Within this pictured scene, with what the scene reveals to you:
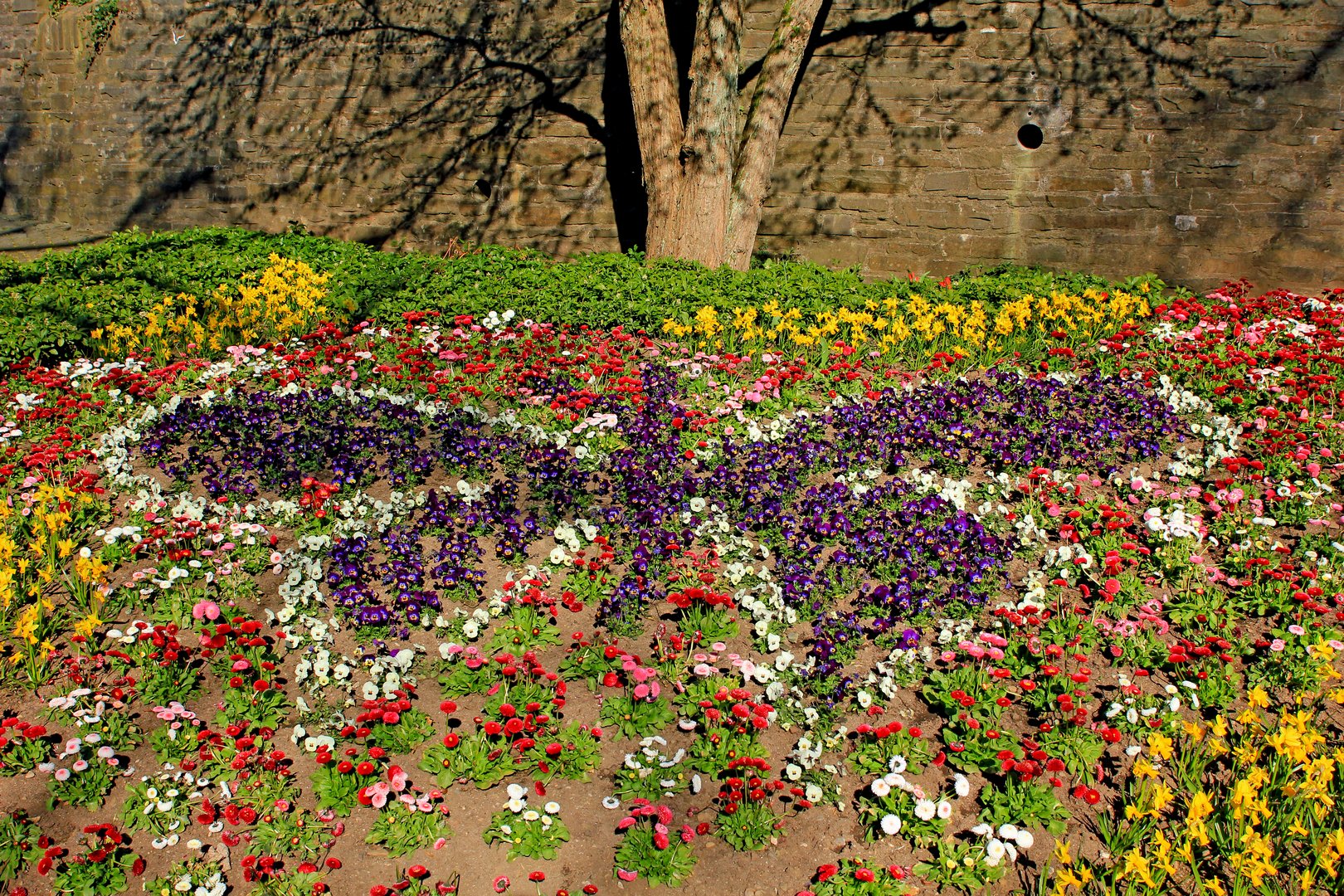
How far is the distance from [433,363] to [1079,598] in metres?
4.02

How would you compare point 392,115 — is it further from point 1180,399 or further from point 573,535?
point 1180,399

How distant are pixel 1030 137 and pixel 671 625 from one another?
6.71m

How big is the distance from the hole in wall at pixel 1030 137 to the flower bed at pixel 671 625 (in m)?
3.34

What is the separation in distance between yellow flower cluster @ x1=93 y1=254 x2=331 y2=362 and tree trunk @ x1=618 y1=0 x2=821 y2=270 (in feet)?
9.51

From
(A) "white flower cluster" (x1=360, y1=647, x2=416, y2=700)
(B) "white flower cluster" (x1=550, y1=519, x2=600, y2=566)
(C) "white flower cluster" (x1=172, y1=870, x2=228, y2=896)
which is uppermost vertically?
(B) "white flower cluster" (x1=550, y1=519, x2=600, y2=566)

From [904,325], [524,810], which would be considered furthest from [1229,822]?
[904,325]

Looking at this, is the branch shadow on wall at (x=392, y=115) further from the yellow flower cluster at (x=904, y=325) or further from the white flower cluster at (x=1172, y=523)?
the white flower cluster at (x=1172, y=523)

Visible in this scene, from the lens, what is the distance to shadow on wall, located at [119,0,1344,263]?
8.11 m

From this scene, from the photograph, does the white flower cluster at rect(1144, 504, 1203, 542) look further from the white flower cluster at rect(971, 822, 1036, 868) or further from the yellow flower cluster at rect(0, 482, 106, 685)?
the yellow flower cluster at rect(0, 482, 106, 685)

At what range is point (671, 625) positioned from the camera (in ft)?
12.5

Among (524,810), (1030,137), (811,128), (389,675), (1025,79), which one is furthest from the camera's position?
(811,128)

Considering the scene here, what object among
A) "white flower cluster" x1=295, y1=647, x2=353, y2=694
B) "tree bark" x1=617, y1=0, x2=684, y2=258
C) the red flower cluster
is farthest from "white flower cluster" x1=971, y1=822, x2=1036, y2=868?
"tree bark" x1=617, y1=0, x2=684, y2=258

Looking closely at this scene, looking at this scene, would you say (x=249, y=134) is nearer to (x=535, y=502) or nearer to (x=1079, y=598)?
(x=535, y=502)

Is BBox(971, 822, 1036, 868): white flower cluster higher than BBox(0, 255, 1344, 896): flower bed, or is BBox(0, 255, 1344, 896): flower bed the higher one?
BBox(0, 255, 1344, 896): flower bed
